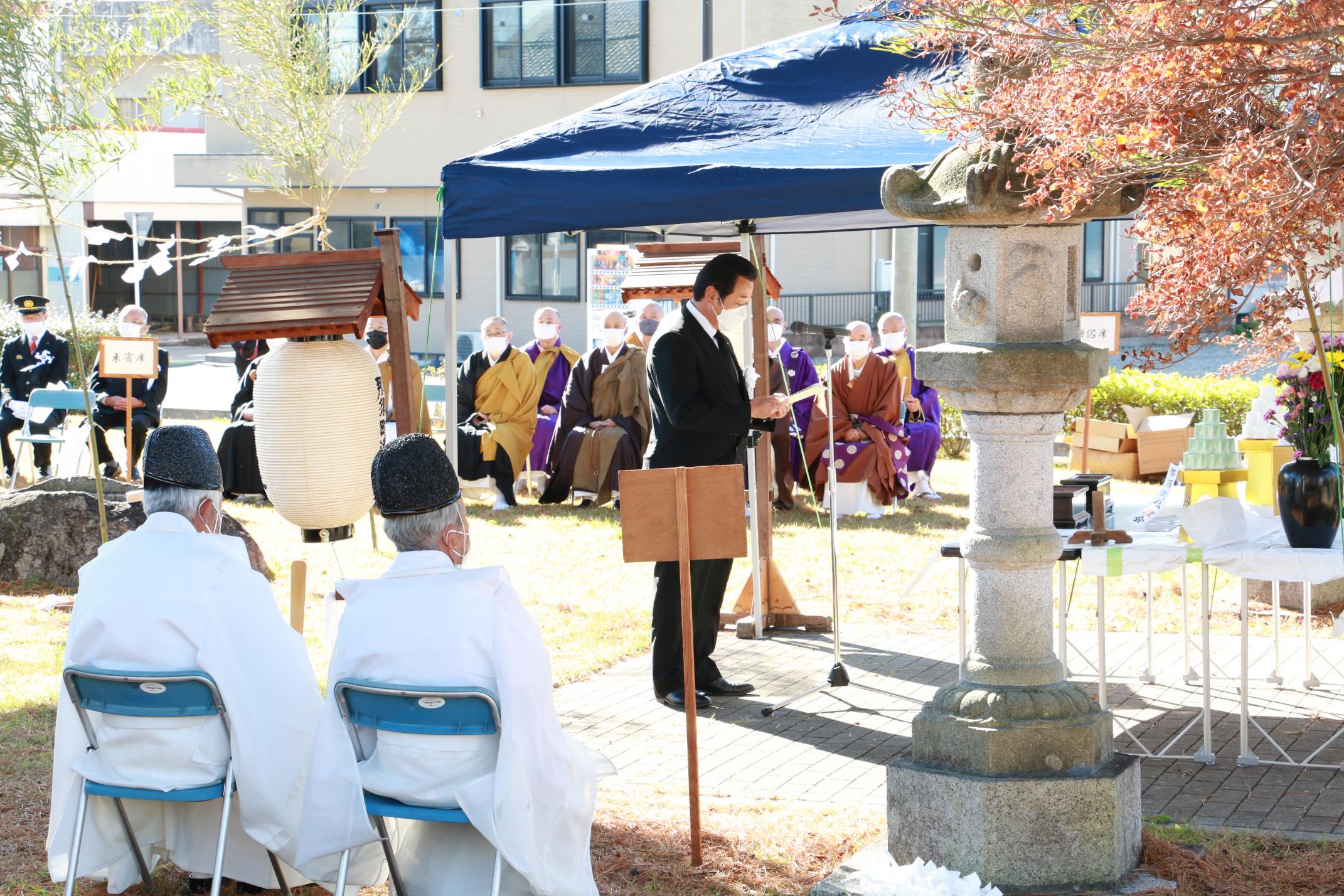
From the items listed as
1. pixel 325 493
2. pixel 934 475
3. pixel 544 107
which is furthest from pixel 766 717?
pixel 544 107

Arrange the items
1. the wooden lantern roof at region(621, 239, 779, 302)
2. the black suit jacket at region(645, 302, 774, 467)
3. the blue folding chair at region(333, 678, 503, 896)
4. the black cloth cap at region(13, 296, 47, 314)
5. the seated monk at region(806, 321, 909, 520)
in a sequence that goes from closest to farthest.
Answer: the blue folding chair at region(333, 678, 503, 896) < the black suit jacket at region(645, 302, 774, 467) < the wooden lantern roof at region(621, 239, 779, 302) < the seated monk at region(806, 321, 909, 520) < the black cloth cap at region(13, 296, 47, 314)

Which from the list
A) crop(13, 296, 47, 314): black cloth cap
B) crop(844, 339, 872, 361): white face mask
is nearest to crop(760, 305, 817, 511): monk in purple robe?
crop(844, 339, 872, 361): white face mask

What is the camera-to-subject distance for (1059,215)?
3768 millimetres

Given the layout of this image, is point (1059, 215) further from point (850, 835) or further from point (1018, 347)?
point (850, 835)

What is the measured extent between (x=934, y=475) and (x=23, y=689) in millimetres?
9686

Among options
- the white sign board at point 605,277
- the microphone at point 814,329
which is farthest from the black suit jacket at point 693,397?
the white sign board at point 605,277

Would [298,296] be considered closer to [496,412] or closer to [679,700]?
[679,700]

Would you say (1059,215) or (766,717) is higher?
(1059,215)

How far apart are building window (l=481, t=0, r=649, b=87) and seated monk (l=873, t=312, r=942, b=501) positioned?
41.0 ft

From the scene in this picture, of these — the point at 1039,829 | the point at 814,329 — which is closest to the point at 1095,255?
the point at 814,329

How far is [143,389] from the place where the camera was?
45.2 feet

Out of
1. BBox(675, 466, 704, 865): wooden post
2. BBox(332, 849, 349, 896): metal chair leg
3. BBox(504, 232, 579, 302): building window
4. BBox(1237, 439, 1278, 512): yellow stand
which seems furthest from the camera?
BBox(504, 232, 579, 302): building window

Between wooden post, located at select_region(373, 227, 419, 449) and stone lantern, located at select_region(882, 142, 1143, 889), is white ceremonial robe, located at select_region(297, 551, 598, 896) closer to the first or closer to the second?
stone lantern, located at select_region(882, 142, 1143, 889)

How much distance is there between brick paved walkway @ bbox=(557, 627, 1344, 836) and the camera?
199 inches
